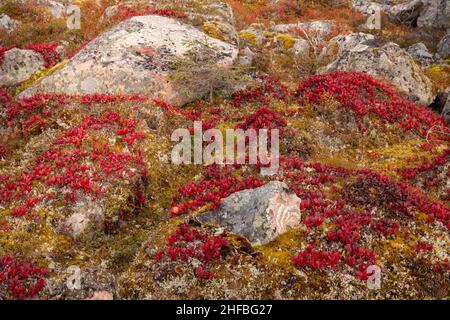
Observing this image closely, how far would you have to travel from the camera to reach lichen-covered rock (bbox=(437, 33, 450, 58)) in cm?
3002

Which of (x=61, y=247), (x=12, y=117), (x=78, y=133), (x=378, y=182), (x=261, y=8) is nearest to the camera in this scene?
(x=61, y=247)

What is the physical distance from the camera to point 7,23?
28.9 m

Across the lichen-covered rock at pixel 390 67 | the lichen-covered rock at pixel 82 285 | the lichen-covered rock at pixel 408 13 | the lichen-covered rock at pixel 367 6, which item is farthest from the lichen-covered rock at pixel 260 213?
the lichen-covered rock at pixel 367 6

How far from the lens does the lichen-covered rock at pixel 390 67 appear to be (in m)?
23.1

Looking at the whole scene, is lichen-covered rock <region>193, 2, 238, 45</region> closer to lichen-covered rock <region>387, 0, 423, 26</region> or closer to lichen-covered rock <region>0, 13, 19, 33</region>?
lichen-covered rock <region>0, 13, 19, 33</region>

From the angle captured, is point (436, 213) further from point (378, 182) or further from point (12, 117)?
point (12, 117)

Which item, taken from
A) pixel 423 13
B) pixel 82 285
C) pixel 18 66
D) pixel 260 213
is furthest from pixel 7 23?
pixel 423 13

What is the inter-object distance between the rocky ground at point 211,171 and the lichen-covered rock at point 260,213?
0.12 feet

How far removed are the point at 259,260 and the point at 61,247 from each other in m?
5.30

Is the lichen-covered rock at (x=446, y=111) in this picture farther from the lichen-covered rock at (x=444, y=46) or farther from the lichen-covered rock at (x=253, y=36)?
the lichen-covered rock at (x=253, y=36)

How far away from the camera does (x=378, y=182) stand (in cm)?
1301

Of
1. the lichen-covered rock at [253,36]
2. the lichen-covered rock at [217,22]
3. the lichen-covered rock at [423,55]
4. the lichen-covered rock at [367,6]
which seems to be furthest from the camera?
the lichen-covered rock at [367,6]
